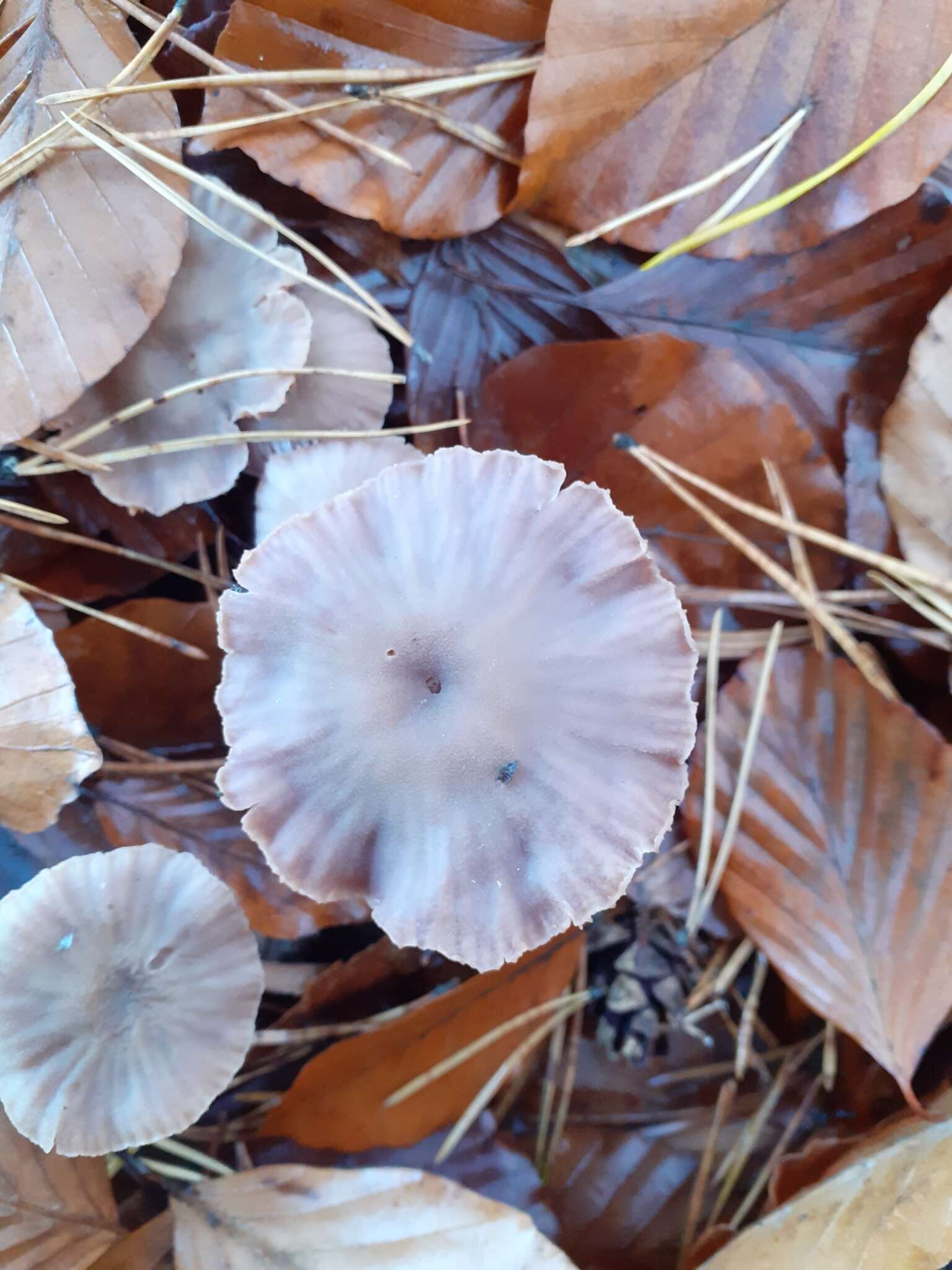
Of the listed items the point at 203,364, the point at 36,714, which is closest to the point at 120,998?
the point at 36,714

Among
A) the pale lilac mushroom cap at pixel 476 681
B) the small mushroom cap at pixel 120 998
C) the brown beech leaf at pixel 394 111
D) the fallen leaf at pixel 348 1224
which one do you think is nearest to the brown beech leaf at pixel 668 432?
the brown beech leaf at pixel 394 111

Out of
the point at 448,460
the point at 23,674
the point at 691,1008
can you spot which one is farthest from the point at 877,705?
the point at 23,674

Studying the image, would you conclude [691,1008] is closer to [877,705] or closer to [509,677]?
[877,705]

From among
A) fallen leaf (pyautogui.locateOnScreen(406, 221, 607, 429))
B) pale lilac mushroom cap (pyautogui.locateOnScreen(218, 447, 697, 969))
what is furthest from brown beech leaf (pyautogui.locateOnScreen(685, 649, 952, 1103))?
fallen leaf (pyautogui.locateOnScreen(406, 221, 607, 429))

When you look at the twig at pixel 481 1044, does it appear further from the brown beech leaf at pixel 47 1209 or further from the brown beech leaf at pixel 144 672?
the brown beech leaf at pixel 144 672

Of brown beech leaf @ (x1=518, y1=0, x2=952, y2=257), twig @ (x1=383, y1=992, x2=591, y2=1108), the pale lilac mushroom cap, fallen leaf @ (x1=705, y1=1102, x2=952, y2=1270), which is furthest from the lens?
twig @ (x1=383, y1=992, x2=591, y2=1108)

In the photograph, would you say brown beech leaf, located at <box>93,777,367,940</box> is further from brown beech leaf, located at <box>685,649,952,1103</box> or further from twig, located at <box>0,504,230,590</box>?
brown beech leaf, located at <box>685,649,952,1103</box>

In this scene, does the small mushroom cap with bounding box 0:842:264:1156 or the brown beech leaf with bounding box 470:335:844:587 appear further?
the brown beech leaf with bounding box 470:335:844:587

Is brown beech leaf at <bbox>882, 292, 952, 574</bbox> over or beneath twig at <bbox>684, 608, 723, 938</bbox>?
over
